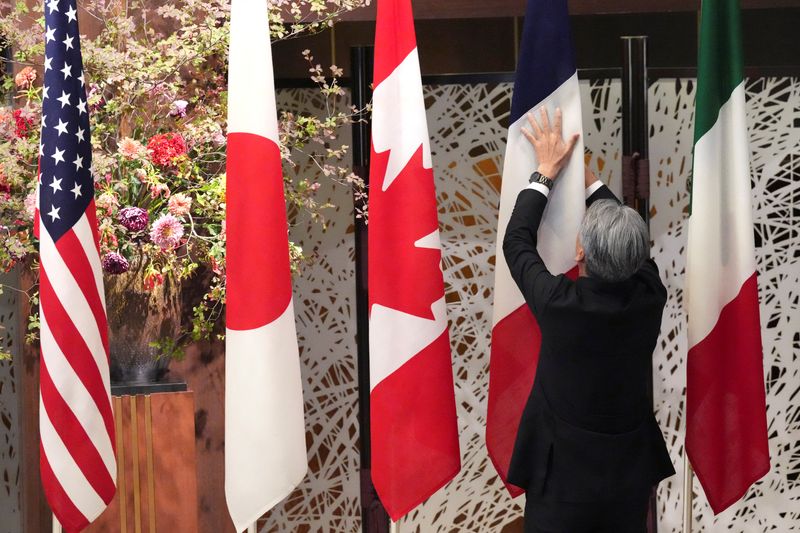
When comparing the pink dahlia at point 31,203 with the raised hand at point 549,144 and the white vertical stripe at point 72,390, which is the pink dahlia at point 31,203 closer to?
the white vertical stripe at point 72,390

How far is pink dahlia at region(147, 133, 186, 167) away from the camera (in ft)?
9.47

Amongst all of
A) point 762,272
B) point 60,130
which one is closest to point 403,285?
point 60,130

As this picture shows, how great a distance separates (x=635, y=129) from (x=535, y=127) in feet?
2.76

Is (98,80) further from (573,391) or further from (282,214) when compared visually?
(573,391)

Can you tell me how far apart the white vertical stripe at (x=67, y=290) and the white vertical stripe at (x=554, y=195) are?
3.89ft

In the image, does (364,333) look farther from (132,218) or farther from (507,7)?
(507,7)

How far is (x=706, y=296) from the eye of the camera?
2758 millimetres

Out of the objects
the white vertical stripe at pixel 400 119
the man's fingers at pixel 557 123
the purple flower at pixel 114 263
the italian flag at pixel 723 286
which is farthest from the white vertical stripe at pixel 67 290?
the italian flag at pixel 723 286

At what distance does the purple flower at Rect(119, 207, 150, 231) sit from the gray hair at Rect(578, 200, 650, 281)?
4.33ft

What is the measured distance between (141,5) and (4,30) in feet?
1.77

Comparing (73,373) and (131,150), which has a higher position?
(131,150)

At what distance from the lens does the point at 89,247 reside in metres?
2.69

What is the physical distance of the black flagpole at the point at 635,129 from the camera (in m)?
3.36

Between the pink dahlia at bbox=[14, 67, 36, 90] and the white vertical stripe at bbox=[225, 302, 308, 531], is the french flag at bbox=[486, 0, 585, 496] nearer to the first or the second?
the white vertical stripe at bbox=[225, 302, 308, 531]
